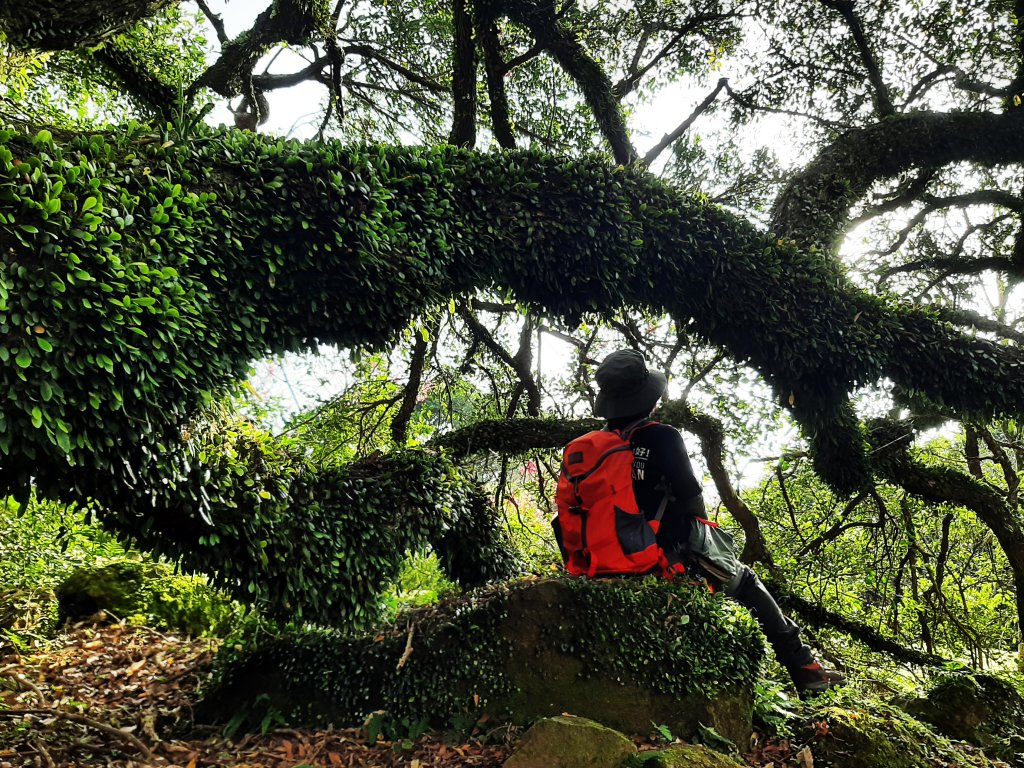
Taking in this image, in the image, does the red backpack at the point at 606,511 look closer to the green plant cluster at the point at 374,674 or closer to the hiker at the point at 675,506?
the hiker at the point at 675,506

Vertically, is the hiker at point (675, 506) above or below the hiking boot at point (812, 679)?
above

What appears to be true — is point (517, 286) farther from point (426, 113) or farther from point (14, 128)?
point (426, 113)

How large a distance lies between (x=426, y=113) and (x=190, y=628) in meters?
7.43

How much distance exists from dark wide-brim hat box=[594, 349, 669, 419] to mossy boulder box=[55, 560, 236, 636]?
4624 mm

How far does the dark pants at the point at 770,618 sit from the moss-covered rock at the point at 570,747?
1705 millimetres

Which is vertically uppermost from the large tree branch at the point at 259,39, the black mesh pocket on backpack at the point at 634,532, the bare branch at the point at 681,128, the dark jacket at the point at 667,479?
the large tree branch at the point at 259,39

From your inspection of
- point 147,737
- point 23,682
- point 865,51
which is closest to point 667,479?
point 147,737

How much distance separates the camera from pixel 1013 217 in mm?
8570

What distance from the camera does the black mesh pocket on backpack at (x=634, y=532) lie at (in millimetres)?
4102

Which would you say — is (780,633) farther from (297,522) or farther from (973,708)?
(297,522)

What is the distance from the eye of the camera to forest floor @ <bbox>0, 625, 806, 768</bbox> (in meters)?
3.70

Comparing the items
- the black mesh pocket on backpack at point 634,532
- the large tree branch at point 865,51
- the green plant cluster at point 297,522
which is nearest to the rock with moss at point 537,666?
the black mesh pocket on backpack at point 634,532

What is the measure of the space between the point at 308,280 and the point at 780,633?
4117 mm

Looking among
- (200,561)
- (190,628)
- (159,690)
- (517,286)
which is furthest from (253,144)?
(190,628)
